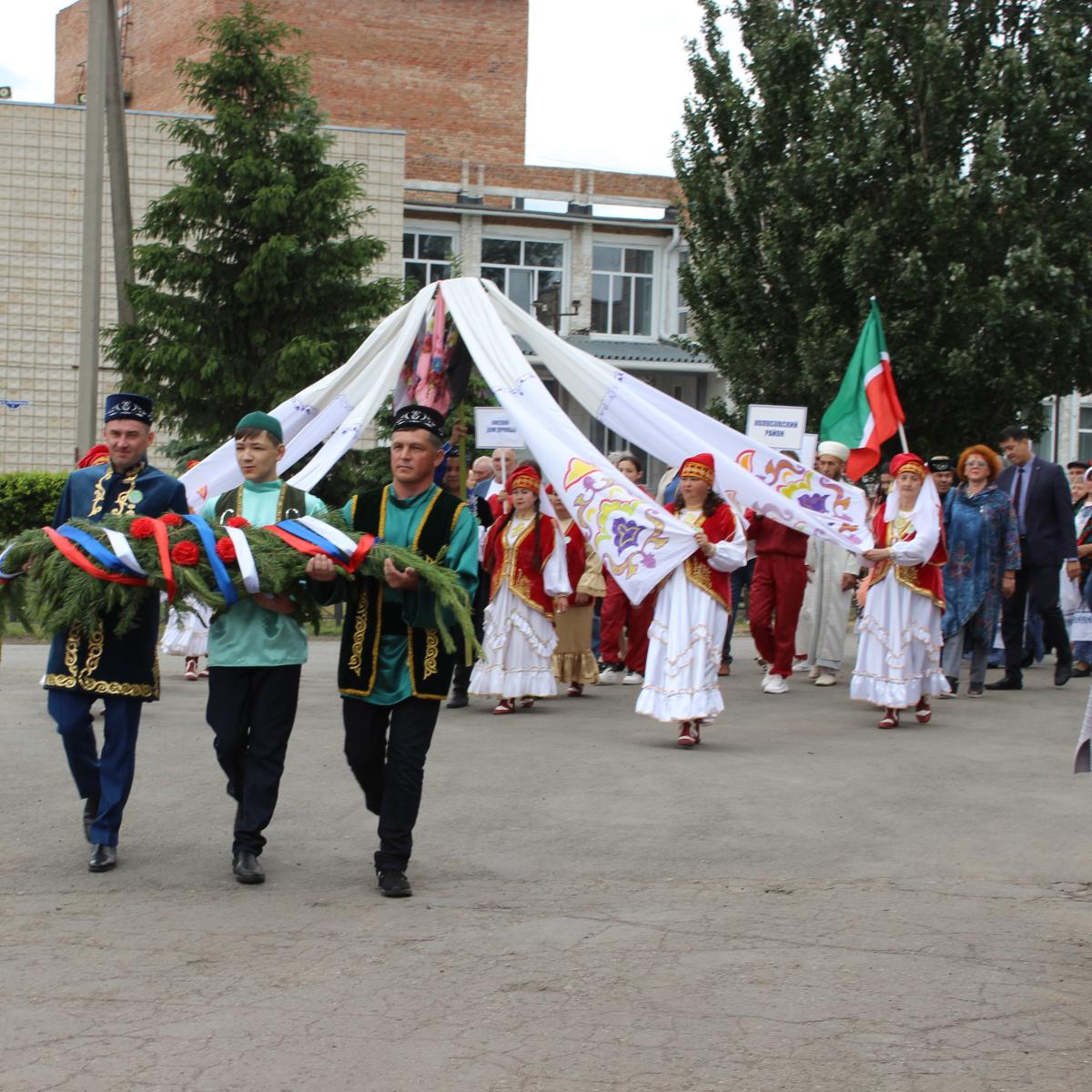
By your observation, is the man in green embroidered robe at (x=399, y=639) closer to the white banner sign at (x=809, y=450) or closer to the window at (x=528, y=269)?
the white banner sign at (x=809, y=450)

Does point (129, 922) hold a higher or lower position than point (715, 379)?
lower

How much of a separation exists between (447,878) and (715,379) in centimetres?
3476

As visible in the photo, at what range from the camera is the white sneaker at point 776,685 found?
44.2ft

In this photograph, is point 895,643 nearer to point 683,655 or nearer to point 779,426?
point 683,655

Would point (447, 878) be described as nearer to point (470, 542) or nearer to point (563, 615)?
point (470, 542)

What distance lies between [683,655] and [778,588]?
10.9 feet

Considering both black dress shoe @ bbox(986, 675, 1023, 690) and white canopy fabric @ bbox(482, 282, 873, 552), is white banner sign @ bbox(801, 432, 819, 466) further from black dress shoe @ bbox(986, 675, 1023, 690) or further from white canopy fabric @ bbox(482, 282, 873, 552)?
white canopy fabric @ bbox(482, 282, 873, 552)

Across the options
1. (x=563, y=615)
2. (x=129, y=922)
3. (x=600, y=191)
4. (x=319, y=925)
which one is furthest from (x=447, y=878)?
(x=600, y=191)

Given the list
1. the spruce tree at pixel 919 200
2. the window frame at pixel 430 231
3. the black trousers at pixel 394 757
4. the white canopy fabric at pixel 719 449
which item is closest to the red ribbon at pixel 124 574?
the black trousers at pixel 394 757

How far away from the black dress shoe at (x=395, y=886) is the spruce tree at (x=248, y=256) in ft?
54.7

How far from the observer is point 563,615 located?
13.5 m

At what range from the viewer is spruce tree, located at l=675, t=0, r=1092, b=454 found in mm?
22984

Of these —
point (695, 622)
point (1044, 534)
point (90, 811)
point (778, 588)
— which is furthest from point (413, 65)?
point (90, 811)

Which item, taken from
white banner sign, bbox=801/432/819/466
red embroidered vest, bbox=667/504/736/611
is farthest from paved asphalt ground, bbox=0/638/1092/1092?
white banner sign, bbox=801/432/819/466
